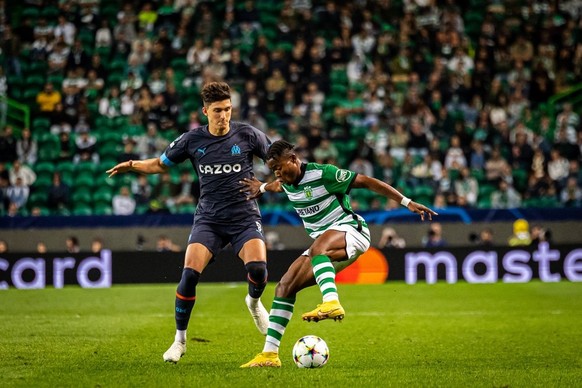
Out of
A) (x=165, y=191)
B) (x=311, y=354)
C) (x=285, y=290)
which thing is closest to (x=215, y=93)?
(x=285, y=290)

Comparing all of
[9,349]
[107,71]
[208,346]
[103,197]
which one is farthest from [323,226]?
[107,71]

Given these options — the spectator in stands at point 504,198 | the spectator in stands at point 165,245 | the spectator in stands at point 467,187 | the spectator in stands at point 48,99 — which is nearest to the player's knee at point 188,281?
the spectator in stands at point 165,245

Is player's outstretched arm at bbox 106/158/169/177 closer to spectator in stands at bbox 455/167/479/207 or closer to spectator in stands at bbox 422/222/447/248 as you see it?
spectator in stands at bbox 422/222/447/248

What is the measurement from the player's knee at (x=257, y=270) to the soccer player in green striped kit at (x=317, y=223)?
1.49ft

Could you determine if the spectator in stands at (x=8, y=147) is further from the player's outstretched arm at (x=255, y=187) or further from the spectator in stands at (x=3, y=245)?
the player's outstretched arm at (x=255, y=187)

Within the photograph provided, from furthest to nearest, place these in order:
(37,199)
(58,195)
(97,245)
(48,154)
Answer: (48,154) < (37,199) < (58,195) < (97,245)

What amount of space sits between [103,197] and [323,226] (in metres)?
13.7

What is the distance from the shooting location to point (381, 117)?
22.8 metres

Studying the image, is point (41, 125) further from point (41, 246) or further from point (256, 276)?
point (256, 276)

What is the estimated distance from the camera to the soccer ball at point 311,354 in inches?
319

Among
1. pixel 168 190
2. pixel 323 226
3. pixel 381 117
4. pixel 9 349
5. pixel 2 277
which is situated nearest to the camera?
pixel 323 226

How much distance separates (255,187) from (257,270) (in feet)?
2.53

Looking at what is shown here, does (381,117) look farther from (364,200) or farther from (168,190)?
(168,190)

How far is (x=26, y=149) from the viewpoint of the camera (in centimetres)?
2241
